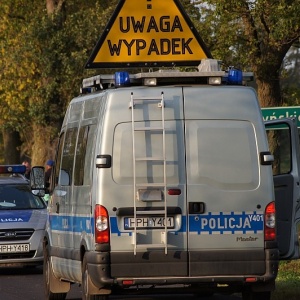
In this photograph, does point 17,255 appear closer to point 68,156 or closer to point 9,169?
point 9,169

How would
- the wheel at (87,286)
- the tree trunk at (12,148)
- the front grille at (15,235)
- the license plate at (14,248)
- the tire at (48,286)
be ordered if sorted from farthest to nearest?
1. the tree trunk at (12,148)
2. the front grille at (15,235)
3. the license plate at (14,248)
4. the tire at (48,286)
5. the wheel at (87,286)

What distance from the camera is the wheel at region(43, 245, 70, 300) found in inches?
535

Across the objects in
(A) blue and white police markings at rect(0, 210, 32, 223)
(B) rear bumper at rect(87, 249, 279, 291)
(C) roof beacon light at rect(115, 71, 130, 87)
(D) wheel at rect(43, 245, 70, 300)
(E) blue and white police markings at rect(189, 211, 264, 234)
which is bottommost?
(D) wheel at rect(43, 245, 70, 300)

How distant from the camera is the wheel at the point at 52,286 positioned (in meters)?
13.6

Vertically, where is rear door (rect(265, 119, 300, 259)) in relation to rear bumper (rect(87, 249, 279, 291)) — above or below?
above

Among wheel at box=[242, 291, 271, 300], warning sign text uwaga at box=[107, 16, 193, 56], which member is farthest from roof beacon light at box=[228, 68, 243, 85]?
warning sign text uwaga at box=[107, 16, 193, 56]

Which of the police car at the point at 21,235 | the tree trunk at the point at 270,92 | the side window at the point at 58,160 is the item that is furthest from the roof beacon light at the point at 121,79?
the tree trunk at the point at 270,92

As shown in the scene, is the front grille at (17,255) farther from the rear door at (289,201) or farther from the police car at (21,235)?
the rear door at (289,201)

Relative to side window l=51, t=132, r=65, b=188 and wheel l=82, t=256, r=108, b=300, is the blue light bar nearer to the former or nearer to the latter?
side window l=51, t=132, r=65, b=188

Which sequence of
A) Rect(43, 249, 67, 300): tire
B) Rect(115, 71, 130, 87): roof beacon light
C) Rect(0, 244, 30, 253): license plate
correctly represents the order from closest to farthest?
1. Rect(115, 71, 130, 87): roof beacon light
2. Rect(43, 249, 67, 300): tire
3. Rect(0, 244, 30, 253): license plate

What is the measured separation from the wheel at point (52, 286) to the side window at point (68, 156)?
129cm

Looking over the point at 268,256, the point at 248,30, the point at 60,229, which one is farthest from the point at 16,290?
→ the point at 248,30

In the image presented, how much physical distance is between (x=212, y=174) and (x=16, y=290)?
5725mm

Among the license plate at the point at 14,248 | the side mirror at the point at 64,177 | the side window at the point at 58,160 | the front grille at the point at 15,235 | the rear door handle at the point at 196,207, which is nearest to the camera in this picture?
the rear door handle at the point at 196,207
